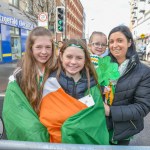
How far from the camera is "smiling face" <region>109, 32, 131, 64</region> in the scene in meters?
1.87

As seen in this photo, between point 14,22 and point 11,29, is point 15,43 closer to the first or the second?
point 11,29

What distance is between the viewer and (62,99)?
1602 millimetres

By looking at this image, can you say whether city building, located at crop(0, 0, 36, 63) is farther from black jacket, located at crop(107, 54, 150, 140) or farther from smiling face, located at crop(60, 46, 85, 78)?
black jacket, located at crop(107, 54, 150, 140)

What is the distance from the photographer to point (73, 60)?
177 cm

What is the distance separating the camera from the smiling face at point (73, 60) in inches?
70.0

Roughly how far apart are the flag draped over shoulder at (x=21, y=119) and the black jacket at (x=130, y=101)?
581mm

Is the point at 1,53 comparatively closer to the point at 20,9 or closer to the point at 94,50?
the point at 20,9

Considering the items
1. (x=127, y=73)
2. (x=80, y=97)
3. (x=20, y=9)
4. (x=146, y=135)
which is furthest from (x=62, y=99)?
(x=20, y=9)

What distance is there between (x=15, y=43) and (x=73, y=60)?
748 inches

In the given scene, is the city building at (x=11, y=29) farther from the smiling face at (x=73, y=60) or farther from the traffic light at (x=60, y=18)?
the smiling face at (x=73, y=60)

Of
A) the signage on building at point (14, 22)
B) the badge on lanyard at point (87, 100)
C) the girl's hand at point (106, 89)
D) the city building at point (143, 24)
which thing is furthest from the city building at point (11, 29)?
the city building at point (143, 24)

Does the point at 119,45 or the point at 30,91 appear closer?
the point at 30,91

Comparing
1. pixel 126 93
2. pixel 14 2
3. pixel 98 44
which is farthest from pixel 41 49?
pixel 14 2

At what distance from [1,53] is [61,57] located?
612 inches
